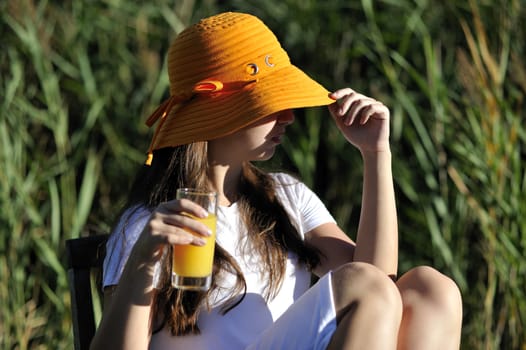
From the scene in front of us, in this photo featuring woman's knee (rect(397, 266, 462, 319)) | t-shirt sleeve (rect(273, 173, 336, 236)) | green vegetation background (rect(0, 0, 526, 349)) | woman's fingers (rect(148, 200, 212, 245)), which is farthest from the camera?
green vegetation background (rect(0, 0, 526, 349))

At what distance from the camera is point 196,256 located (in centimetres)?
170

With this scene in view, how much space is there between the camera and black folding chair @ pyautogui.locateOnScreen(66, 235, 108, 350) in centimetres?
204

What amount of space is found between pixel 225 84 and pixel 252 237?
361 mm

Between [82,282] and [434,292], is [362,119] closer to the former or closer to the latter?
[434,292]

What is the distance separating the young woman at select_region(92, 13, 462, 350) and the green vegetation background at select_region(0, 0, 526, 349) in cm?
39

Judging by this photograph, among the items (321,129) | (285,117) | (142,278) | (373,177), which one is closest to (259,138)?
(285,117)

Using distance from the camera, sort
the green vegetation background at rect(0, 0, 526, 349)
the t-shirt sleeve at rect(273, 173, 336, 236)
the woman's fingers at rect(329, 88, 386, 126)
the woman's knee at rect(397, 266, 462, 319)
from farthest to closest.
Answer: the green vegetation background at rect(0, 0, 526, 349) → the t-shirt sleeve at rect(273, 173, 336, 236) → the woman's fingers at rect(329, 88, 386, 126) → the woman's knee at rect(397, 266, 462, 319)

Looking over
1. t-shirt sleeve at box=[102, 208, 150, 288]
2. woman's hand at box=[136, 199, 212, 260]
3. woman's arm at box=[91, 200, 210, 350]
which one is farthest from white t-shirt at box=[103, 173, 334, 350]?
woman's hand at box=[136, 199, 212, 260]

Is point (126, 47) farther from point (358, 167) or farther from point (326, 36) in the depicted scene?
point (358, 167)

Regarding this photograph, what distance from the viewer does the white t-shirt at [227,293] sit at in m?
1.91

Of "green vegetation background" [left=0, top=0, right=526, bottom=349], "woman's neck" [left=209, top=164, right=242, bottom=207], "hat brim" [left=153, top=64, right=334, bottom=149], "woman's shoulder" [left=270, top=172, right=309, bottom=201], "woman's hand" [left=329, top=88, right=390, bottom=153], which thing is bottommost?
"green vegetation background" [left=0, top=0, right=526, bottom=349]

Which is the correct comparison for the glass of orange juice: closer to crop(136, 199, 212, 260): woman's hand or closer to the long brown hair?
crop(136, 199, 212, 260): woman's hand

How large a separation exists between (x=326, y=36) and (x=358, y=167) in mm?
536

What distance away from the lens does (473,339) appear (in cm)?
285
